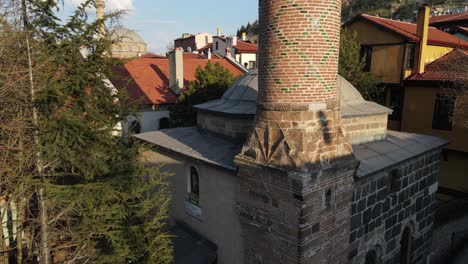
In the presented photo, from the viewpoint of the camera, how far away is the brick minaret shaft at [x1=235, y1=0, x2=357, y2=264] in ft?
19.6

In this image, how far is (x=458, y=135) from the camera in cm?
1459

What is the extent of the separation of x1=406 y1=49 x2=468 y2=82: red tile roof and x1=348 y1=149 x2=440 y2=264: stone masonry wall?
675 centimetres

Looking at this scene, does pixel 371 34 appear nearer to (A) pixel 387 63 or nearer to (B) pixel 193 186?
(A) pixel 387 63

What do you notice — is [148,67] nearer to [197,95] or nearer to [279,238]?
[197,95]

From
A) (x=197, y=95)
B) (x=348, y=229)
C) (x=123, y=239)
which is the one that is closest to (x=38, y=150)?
(x=123, y=239)

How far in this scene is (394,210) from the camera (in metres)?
8.46

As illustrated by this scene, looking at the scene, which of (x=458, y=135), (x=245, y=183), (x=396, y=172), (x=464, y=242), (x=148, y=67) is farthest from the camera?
(x=148, y=67)

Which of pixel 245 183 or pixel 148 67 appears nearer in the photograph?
pixel 245 183

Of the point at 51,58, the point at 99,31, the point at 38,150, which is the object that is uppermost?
the point at 99,31

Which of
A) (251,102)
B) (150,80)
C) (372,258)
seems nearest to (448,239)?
(372,258)

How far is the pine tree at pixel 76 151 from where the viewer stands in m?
5.50

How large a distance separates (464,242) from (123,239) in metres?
11.2

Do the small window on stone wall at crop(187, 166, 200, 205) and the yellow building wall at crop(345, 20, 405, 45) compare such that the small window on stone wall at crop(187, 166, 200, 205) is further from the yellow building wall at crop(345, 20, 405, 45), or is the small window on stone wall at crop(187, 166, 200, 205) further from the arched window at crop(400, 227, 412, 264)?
the yellow building wall at crop(345, 20, 405, 45)

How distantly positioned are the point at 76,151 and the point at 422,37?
1631 centimetres
